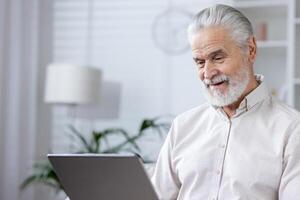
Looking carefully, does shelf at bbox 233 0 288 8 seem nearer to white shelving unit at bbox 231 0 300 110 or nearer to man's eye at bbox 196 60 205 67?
white shelving unit at bbox 231 0 300 110

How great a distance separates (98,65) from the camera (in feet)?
12.7

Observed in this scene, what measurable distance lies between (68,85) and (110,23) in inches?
27.1

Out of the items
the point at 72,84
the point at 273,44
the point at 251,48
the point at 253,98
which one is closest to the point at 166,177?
the point at 253,98

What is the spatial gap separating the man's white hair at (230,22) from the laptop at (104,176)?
56 cm

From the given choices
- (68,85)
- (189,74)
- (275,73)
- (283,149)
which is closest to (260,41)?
(275,73)

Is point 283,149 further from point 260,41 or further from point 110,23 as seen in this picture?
point 110,23

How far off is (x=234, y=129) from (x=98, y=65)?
2.15 m

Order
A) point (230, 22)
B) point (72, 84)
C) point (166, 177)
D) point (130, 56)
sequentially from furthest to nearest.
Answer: point (130, 56)
point (72, 84)
point (166, 177)
point (230, 22)

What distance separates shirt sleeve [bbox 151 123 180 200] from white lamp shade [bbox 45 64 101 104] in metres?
1.44

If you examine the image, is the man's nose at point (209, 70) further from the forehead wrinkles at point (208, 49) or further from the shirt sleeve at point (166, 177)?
the shirt sleeve at point (166, 177)

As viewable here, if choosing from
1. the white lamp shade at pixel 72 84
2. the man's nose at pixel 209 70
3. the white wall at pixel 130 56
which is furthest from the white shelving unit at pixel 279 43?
the man's nose at pixel 209 70

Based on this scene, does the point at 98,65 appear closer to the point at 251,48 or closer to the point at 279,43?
the point at 279,43

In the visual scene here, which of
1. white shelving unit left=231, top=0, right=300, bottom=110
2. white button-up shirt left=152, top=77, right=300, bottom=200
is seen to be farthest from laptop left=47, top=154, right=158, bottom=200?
white shelving unit left=231, top=0, right=300, bottom=110

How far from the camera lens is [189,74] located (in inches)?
145
